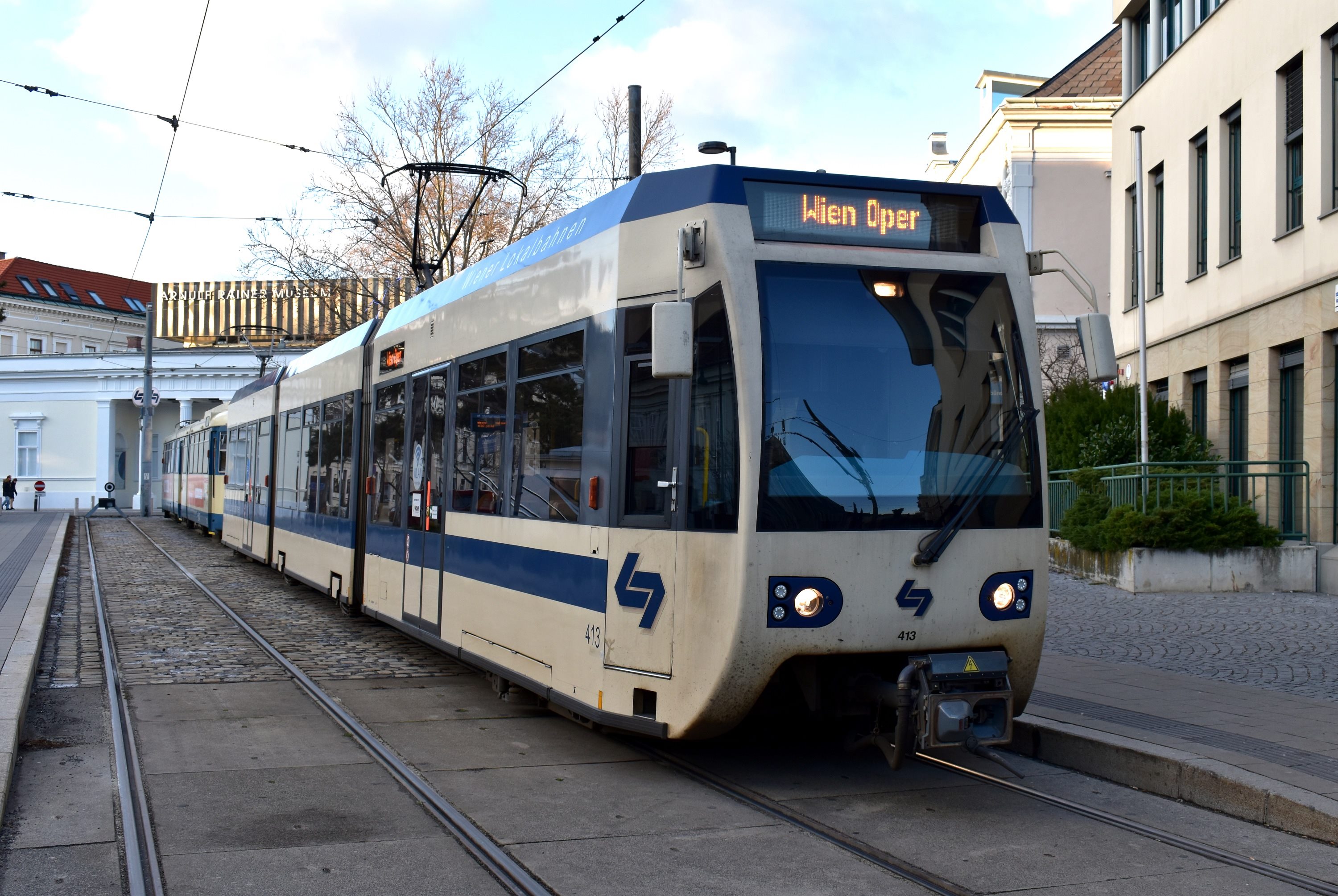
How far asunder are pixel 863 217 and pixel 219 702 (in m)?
5.54

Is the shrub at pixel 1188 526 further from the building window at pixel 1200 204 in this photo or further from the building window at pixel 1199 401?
the building window at pixel 1200 204

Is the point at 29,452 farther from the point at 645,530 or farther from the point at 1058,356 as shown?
the point at 645,530

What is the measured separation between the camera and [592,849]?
5.71 meters

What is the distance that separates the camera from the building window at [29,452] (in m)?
63.6

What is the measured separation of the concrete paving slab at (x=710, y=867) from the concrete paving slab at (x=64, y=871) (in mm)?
1568

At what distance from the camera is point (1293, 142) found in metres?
18.5

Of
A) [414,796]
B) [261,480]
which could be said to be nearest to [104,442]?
[261,480]

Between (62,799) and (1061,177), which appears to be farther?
(1061,177)

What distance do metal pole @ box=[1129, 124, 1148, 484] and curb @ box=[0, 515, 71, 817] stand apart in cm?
1276

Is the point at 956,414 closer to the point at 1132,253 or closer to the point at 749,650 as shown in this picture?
the point at 749,650

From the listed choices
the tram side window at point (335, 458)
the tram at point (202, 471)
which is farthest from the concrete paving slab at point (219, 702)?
the tram at point (202, 471)

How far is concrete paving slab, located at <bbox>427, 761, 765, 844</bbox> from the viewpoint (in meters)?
6.07

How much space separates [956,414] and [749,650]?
157 cm

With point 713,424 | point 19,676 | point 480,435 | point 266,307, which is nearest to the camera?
point 713,424
